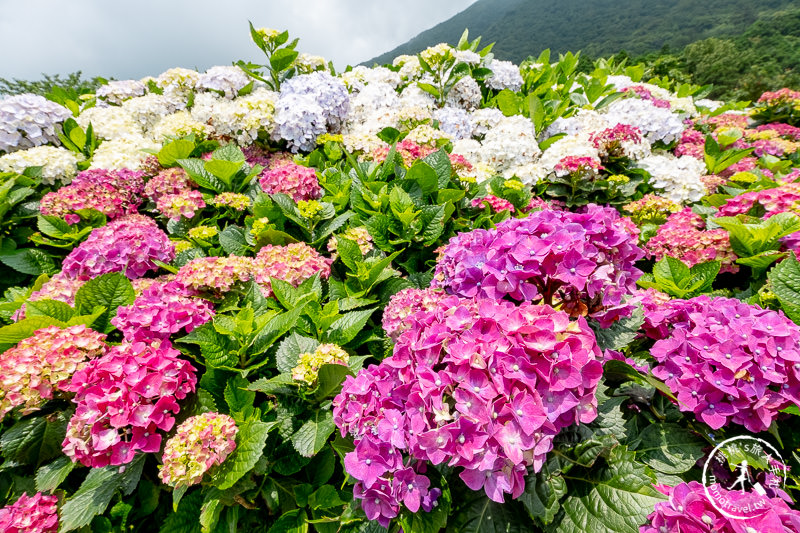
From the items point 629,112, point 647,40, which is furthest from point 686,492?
point 647,40

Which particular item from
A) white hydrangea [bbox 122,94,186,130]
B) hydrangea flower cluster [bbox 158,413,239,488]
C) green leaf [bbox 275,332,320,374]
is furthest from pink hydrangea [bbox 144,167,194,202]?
hydrangea flower cluster [bbox 158,413,239,488]

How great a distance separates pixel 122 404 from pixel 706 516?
2.12 metres

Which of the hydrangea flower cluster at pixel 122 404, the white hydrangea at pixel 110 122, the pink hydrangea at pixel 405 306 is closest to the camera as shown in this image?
the hydrangea flower cluster at pixel 122 404

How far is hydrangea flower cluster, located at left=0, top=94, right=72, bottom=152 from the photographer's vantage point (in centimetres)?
393

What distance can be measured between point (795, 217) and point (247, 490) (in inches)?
143

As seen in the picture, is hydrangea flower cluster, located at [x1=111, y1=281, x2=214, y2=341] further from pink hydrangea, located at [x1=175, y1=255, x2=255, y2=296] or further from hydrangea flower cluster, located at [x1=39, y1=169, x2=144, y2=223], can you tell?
hydrangea flower cluster, located at [x1=39, y1=169, x2=144, y2=223]

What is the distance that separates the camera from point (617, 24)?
121 m

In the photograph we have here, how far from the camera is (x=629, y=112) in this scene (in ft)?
15.0

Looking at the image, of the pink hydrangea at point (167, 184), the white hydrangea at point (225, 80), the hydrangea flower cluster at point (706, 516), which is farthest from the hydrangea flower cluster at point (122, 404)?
the white hydrangea at point (225, 80)

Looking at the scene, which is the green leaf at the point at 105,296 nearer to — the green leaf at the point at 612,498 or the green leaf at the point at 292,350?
the green leaf at the point at 292,350

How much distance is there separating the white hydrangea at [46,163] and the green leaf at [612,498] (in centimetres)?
488

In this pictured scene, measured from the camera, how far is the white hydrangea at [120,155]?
3680 mm

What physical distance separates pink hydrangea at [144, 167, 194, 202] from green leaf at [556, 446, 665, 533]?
3.55m

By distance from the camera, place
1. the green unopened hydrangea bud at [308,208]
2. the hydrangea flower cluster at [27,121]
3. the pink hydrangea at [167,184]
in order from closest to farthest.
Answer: the green unopened hydrangea bud at [308,208] → the pink hydrangea at [167,184] → the hydrangea flower cluster at [27,121]
